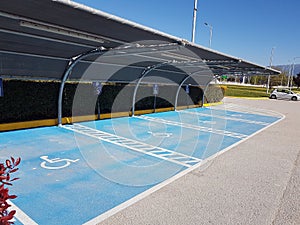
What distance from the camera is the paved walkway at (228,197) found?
11.5 ft

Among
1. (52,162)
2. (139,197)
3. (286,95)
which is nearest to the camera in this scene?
(139,197)

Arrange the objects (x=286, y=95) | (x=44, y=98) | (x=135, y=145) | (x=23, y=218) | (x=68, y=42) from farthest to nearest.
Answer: (x=286, y=95)
(x=44, y=98)
(x=135, y=145)
(x=68, y=42)
(x=23, y=218)

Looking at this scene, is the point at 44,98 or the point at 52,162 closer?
the point at 52,162

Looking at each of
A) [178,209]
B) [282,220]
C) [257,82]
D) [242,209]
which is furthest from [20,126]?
[257,82]

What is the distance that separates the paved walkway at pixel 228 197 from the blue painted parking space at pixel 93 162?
1.49 feet

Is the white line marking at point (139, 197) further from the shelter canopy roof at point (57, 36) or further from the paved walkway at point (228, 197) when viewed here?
the shelter canopy roof at point (57, 36)

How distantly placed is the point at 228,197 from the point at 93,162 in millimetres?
3362

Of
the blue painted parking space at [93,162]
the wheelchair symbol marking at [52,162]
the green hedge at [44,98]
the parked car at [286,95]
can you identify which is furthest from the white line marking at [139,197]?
the parked car at [286,95]

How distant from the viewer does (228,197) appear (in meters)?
4.21

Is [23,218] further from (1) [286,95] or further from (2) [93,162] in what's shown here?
(1) [286,95]

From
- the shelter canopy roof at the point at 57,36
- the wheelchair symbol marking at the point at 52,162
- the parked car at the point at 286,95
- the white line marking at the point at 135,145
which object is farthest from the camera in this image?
the parked car at the point at 286,95

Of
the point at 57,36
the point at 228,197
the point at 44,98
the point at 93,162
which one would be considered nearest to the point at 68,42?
the point at 57,36

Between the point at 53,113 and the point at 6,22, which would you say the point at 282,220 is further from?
the point at 53,113

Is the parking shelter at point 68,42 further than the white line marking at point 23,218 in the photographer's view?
Yes
